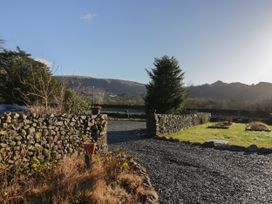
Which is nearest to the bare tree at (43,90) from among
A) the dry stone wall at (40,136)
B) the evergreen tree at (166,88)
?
the dry stone wall at (40,136)

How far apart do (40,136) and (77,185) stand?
6.58 feet

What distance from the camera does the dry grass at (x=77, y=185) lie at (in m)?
5.75

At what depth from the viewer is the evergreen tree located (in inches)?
968

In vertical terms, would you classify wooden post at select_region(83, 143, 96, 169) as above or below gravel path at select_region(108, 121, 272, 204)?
above

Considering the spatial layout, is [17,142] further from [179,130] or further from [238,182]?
[179,130]

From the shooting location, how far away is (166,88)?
2469cm

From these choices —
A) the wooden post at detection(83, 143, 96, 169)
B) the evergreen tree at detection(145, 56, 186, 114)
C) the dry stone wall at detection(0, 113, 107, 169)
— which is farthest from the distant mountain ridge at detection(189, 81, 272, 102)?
the wooden post at detection(83, 143, 96, 169)

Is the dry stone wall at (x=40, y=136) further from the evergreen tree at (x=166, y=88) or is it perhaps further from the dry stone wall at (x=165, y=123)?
the evergreen tree at (x=166, y=88)

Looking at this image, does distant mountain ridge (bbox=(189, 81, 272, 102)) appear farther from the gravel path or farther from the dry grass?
the dry grass

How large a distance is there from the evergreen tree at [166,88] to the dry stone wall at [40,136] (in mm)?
14776

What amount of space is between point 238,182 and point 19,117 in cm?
554

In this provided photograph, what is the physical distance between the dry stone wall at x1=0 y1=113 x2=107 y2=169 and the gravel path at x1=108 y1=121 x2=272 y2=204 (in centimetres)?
219

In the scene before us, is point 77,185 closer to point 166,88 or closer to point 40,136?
point 40,136

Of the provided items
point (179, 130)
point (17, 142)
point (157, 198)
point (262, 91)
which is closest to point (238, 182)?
point (157, 198)
